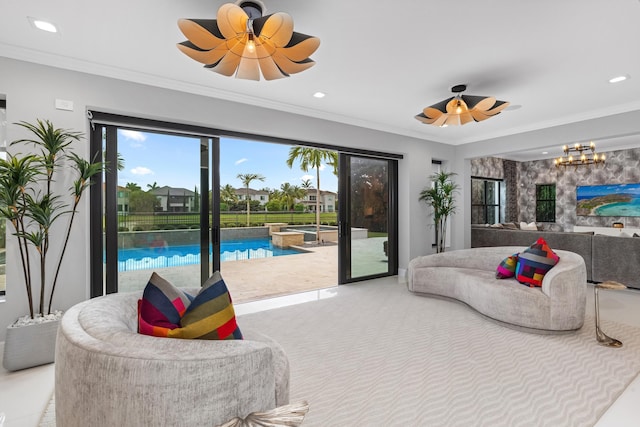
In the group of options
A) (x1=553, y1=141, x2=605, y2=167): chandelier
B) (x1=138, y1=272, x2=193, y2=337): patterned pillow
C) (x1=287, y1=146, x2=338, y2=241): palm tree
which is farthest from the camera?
(x1=287, y1=146, x2=338, y2=241): palm tree

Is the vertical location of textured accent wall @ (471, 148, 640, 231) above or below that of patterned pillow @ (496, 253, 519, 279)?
above

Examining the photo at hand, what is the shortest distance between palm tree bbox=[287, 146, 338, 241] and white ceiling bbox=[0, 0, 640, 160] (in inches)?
206

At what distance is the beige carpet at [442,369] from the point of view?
6.28 ft

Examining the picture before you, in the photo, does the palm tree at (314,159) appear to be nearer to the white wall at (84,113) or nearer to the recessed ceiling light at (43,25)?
the white wall at (84,113)

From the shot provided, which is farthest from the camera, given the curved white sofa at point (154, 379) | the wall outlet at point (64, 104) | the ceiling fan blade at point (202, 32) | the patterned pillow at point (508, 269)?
the patterned pillow at point (508, 269)

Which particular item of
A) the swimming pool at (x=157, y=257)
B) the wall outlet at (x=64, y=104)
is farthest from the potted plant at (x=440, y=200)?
the wall outlet at (x=64, y=104)

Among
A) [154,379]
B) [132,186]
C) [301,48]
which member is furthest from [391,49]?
[132,186]

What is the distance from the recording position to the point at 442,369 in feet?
7.98

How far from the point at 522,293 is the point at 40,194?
182 inches

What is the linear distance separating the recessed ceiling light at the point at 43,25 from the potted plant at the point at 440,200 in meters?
5.21

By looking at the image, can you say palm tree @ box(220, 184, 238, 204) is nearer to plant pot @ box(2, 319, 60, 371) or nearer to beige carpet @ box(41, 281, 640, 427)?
beige carpet @ box(41, 281, 640, 427)

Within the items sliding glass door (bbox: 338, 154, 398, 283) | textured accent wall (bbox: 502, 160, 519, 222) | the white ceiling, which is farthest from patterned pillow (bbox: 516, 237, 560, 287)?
textured accent wall (bbox: 502, 160, 519, 222)

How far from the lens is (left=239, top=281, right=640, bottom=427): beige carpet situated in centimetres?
192

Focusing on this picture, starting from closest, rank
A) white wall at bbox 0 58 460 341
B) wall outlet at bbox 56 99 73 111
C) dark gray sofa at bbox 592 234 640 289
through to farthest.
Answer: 1. white wall at bbox 0 58 460 341
2. wall outlet at bbox 56 99 73 111
3. dark gray sofa at bbox 592 234 640 289
